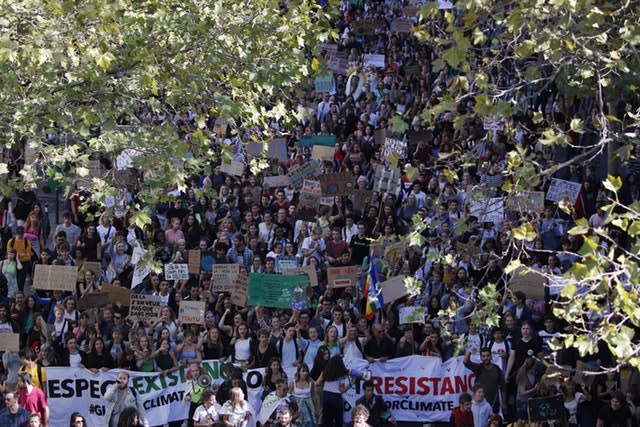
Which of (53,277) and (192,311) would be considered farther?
(53,277)

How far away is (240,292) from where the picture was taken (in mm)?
17219

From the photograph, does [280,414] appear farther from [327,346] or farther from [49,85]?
[49,85]

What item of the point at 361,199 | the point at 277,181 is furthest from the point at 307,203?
the point at 277,181

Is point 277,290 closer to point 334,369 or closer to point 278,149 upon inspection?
point 334,369

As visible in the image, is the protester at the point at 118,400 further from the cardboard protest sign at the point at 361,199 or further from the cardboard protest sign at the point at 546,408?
the cardboard protest sign at the point at 361,199

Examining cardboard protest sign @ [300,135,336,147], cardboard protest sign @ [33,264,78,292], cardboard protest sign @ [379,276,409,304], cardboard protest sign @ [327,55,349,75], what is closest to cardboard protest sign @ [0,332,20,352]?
cardboard protest sign @ [33,264,78,292]

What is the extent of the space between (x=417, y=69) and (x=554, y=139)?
15628 millimetres

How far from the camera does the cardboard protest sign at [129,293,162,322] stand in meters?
16.7

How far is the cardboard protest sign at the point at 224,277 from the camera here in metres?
17.5

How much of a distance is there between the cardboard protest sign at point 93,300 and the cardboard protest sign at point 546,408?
233 inches

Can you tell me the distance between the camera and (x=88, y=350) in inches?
637

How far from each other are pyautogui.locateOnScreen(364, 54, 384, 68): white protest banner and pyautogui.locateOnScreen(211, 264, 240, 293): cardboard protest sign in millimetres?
7586

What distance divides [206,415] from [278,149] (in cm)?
723

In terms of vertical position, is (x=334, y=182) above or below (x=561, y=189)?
above
